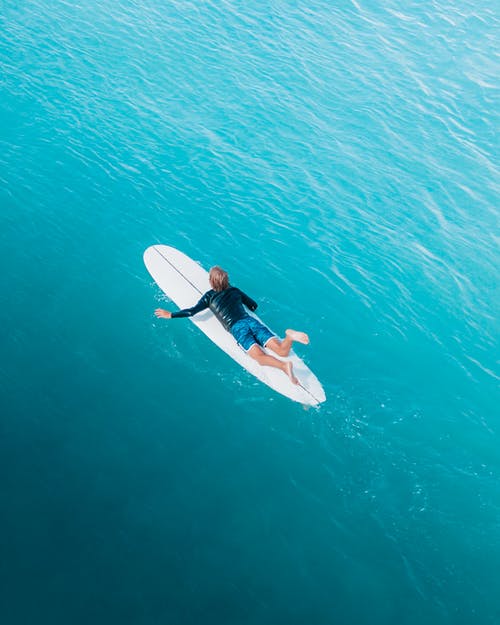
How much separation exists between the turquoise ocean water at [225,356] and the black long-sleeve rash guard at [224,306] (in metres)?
0.67

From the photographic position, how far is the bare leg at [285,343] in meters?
9.88

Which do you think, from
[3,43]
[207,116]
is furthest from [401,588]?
[3,43]

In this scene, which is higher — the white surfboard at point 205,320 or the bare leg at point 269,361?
the bare leg at point 269,361

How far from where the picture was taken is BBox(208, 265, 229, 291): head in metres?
10.7

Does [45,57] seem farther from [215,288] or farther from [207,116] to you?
[215,288]

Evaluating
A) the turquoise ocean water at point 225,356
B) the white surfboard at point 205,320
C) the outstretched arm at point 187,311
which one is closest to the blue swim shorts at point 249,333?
the white surfboard at point 205,320

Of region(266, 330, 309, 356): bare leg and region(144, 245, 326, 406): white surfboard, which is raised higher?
region(266, 330, 309, 356): bare leg

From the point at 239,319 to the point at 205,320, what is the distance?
84 centimetres

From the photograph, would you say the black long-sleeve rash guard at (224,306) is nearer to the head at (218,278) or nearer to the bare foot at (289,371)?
the head at (218,278)

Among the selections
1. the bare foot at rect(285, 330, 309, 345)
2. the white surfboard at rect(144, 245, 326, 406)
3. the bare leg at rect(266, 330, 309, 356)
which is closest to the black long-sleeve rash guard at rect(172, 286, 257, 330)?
the white surfboard at rect(144, 245, 326, 406)

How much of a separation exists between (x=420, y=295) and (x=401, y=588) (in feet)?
24.1

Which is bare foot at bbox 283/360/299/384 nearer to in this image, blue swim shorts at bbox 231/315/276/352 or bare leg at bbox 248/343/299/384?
bare leg at bbox 248/343/299/384

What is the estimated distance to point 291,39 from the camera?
2423 centimetres

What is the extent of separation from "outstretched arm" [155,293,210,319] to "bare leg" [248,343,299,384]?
132cm
